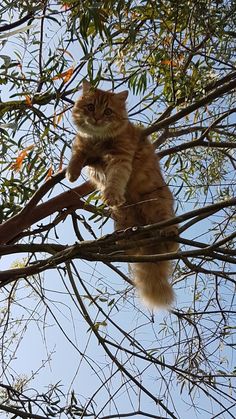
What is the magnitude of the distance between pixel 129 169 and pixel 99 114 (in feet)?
1.48

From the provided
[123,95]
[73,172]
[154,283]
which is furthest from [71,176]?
[123,95]

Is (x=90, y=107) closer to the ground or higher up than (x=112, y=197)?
higher up

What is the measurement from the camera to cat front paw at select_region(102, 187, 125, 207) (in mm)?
2295

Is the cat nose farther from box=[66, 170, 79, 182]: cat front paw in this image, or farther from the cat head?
box=[66, 170, 79, 182]: cat front paw

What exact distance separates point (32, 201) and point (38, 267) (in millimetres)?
354

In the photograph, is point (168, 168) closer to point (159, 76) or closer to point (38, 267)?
point (159, 76)

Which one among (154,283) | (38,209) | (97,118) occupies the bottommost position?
(38,209)

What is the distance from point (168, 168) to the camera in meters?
3.11

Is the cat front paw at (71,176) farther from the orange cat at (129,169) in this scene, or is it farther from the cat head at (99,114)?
the cat head at (99,114)

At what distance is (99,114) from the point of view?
2916mm

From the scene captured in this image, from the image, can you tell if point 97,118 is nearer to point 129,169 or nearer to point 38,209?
point 129,169

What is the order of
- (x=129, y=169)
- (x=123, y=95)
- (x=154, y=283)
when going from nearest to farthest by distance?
1. (x=129, y=169)
2. (x=154, y=283)
3. (x=123, y=95)

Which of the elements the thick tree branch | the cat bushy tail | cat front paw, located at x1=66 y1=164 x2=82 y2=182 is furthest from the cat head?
the cat bushy tail

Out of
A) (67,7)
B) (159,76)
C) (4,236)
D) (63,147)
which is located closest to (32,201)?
(4,236)
